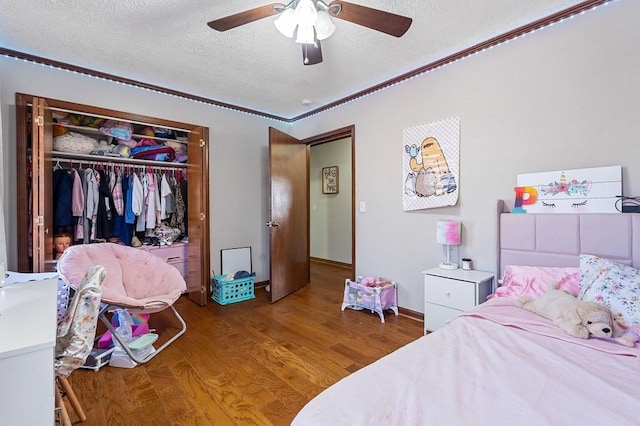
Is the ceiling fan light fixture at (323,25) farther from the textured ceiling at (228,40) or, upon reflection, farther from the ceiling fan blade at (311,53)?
the textured ceiling at (228,40)

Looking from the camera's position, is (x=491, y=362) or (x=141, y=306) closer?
(x=491, y=362)

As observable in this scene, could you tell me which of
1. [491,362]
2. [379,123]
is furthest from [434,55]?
[491,362]

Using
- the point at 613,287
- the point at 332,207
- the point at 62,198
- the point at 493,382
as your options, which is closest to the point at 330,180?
the point at 332,207

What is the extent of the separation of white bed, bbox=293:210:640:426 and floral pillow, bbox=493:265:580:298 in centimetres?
34

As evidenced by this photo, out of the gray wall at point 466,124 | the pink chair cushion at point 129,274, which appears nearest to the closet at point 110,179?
the gray wall at point 466,124

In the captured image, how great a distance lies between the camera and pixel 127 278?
2.52 meters

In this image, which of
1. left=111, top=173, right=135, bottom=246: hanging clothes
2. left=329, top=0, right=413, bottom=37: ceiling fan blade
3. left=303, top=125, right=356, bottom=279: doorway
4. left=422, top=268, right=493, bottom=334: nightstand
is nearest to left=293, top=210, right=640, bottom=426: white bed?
left=422, top=268, right=493, bottom=334: nightstand

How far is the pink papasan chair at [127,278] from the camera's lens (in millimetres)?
2025

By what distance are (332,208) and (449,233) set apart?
128 inches

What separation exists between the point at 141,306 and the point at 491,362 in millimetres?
2164

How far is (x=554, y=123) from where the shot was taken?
6.84 feet

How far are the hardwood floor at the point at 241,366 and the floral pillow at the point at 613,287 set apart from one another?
134 cm

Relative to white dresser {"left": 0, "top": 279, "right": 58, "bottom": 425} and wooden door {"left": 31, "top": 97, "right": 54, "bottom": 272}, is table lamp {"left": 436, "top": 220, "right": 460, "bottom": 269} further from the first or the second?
wooden door {"left": 31, "top": 97, "right": 54, "bottom": 272}

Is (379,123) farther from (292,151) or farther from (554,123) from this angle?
(554,123)
